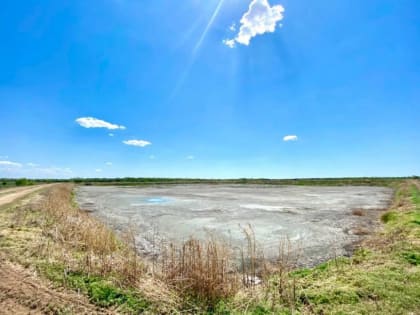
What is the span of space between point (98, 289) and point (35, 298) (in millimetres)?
845

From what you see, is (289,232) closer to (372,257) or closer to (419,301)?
(372,257)

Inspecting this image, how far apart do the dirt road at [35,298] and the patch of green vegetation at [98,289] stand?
6.1 inches

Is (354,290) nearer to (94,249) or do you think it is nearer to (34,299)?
(34,299)

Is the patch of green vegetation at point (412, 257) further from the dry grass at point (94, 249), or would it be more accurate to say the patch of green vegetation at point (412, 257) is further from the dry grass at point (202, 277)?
the dry grass at point (94, 249)

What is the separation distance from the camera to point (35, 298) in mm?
3990

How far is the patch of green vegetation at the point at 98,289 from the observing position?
4004 mm

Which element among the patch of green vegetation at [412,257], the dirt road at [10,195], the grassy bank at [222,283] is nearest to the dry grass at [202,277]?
the grassy bank at [222,283]

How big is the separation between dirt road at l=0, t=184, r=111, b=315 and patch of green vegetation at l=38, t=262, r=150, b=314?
0.16 meters

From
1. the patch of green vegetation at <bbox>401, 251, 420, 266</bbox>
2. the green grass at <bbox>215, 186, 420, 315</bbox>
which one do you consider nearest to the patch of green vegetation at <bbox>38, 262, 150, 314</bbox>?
the green grass at <bbox>215, 186, 420, 315</bbox>

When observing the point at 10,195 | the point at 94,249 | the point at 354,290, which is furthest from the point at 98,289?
the point at 10,195

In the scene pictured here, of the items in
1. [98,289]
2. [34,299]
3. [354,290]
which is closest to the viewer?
[34,299]

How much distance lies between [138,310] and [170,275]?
988mm

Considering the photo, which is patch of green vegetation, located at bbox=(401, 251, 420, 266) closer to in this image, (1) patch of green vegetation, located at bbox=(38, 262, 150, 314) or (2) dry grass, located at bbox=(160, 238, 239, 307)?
(2) dry grass, located at bbox=(160, 238, 239, 307)

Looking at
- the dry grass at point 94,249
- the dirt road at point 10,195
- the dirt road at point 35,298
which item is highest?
the dirt road at point 10,195
